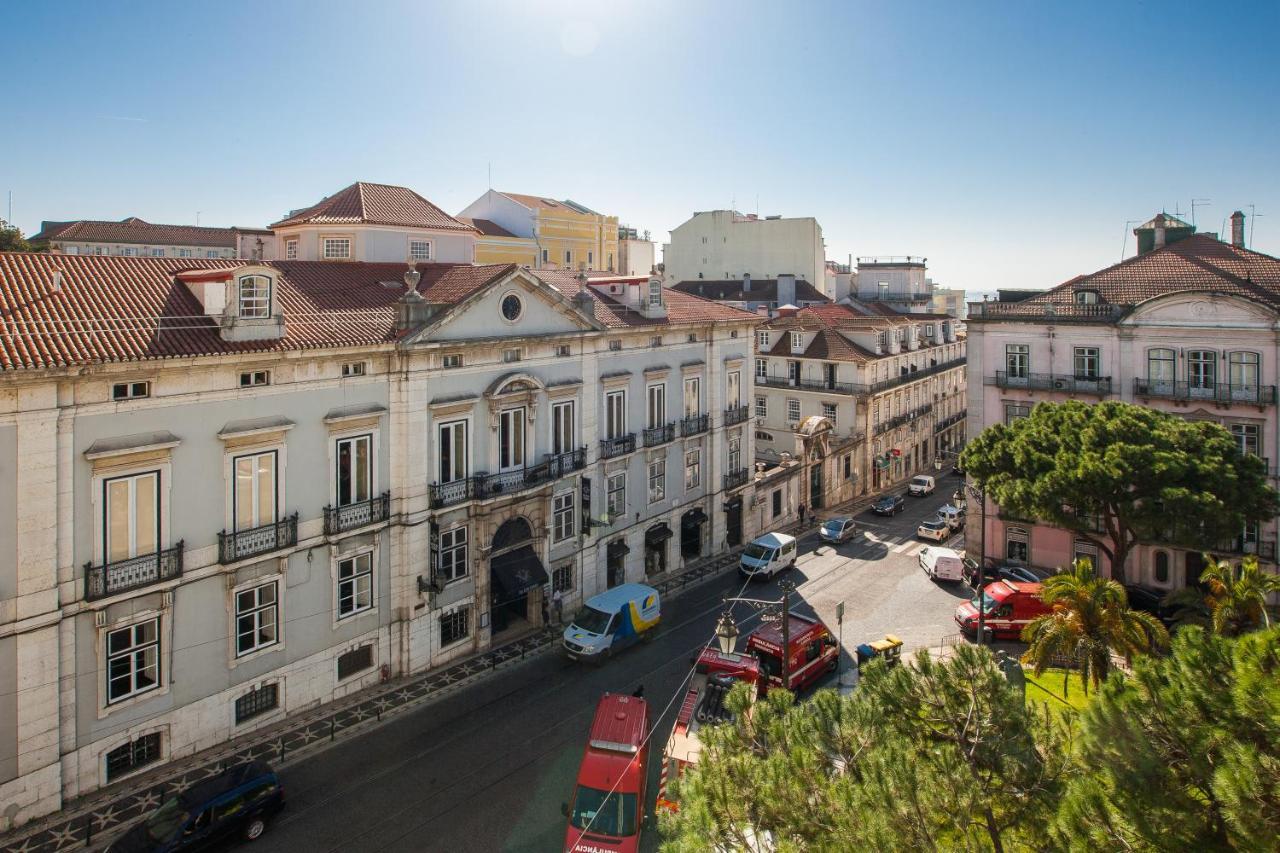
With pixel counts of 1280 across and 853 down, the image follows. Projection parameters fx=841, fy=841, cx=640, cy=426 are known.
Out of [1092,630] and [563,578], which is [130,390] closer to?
[563,578]

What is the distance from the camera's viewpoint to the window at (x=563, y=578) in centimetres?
3456

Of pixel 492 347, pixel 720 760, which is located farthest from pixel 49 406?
pixel 720 760

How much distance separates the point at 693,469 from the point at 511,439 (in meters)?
12.5

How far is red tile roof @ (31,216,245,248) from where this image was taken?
7547cm

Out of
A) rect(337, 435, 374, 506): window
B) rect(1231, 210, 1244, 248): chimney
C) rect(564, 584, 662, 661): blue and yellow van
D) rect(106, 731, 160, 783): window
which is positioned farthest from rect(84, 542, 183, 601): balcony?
rect(1231, 210, 1244, 248): chimney

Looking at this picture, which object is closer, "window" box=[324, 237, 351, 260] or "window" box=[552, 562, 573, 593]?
"window" box=[552, 562, 573, 593]

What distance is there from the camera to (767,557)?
130ft

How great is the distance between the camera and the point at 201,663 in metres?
23.5

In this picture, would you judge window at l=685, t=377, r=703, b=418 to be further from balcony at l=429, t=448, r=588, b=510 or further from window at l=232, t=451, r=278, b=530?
window at l=232, t=451, r=278, b=530

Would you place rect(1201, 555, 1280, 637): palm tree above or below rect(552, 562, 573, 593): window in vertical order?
above

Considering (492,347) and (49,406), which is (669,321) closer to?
(492,347)

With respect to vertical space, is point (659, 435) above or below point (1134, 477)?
above

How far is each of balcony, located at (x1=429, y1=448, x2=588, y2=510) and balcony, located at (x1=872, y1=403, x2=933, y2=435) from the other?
29419 millimetres

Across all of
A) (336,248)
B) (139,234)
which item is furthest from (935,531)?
(139,234)
